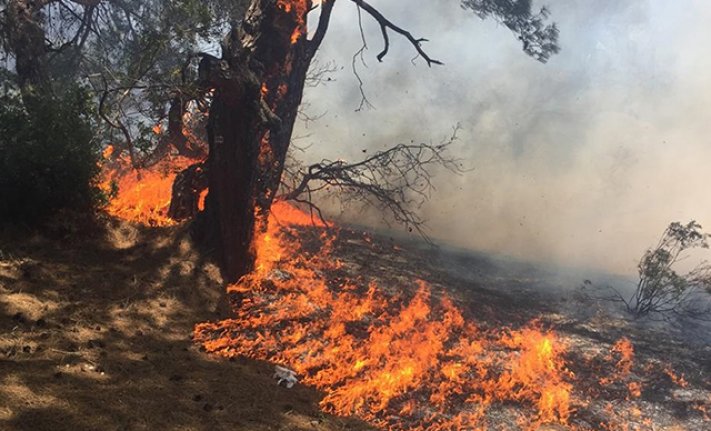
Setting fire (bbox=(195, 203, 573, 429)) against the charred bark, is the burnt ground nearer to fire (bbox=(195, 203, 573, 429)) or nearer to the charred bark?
fire (bbox=(195, 203, 573, 429))

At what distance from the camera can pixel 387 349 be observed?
638 centimetres

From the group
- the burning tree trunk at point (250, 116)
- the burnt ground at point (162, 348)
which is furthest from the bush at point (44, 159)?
the burning tree trunk at point (250, 116)

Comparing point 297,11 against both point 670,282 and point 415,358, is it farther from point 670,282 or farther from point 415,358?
point 670,282

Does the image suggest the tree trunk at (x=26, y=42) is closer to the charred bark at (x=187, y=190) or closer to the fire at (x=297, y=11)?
the charred bark at (x=187, y=190)

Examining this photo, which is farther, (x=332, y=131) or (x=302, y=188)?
(x=332, y=131)

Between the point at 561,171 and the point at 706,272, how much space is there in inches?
475

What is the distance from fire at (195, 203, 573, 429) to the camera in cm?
537

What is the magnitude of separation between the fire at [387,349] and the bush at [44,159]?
2775 mm

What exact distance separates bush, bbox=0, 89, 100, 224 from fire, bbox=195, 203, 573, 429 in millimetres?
2775

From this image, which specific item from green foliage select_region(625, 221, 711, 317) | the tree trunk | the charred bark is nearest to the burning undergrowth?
the charred bark

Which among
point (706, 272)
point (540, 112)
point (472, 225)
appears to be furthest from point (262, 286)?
point (540, 112)

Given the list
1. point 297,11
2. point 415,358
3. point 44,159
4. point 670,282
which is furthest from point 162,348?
point 670,282

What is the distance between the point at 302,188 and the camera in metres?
10.1

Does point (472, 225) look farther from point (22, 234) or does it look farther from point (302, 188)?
point (22, 234)
